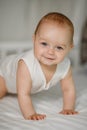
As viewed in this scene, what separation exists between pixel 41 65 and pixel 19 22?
2.69 ft

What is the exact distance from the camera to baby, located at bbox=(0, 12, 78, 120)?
98cm

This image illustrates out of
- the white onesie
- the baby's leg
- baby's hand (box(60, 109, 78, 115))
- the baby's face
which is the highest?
the baby's face

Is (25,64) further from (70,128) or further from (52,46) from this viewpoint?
(70,128)

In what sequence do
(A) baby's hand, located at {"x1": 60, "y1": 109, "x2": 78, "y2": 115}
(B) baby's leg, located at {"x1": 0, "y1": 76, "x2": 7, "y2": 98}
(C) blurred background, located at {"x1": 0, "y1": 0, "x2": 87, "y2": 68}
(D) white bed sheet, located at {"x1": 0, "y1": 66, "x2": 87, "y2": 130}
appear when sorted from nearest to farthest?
(D) white bed sheet, located at {"x1": 0, "y1": 66, "x2": 87, "y2": 130}
(A) baby's hand, located at {"x1": 60, "y1": 109, "x2": 78, "y2": 115}
(B) baby's leg, located at {"x1": 0, "y1": 76, "x2": 7, "y2": 98}
(C) blurred background, located at {"x1": 0, "y1": 0, "x2": 87, "y2": 68}

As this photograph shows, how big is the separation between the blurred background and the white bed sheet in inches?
23.2

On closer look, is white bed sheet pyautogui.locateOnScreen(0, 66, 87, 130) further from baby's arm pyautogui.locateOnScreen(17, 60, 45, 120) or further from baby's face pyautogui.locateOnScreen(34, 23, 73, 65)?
baby's face pyautogui.locateOnScreen(34, 23, 73, 65)

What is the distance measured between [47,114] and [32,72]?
162 millimetres

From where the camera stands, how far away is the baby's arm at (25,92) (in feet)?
3.27

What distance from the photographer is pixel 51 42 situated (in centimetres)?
97

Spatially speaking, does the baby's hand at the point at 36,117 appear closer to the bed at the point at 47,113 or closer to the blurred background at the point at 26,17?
the bed at the point at 47,113

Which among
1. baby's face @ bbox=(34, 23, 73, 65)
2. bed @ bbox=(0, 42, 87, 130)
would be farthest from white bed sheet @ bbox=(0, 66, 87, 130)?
baby's face @ bbox=(34, 23, 73, 65)

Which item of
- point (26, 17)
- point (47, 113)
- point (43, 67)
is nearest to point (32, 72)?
point (43, 67)

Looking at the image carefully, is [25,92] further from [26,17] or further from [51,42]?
[26,17]

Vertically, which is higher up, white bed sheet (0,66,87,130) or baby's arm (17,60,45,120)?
baby's arm (17,60,45,120)
